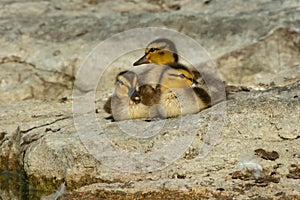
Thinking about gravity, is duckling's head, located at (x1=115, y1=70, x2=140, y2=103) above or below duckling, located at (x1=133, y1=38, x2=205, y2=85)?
below

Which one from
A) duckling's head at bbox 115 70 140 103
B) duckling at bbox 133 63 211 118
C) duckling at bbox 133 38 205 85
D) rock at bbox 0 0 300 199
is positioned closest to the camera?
rock at bbox 0 0 300 199

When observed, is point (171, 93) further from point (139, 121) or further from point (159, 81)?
point (139, 121)

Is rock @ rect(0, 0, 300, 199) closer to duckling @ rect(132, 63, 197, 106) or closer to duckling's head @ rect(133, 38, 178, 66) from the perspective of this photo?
duckling @ rect(132, 63, 197, 106)


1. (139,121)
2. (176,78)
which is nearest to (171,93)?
(176,78)

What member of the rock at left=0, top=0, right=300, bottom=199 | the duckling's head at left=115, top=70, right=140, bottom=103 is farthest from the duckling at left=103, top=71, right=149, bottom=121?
the rock at left=0, top=0, right=300, bottom=199

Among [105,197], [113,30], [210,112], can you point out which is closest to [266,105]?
[210,112]

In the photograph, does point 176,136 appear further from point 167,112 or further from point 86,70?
point 86,70

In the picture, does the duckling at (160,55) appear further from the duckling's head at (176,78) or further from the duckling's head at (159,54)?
the duckling's head at (176,78)
